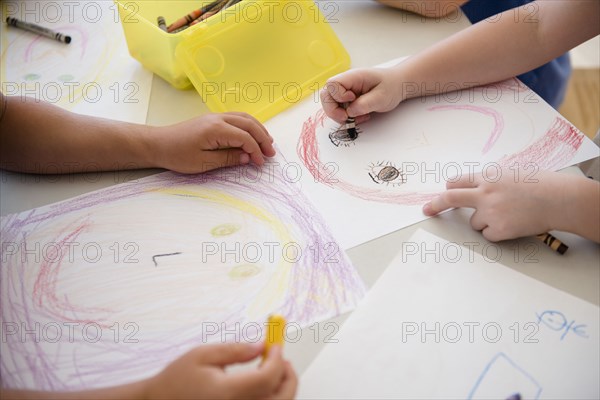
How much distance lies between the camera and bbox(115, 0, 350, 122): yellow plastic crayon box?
0.78m

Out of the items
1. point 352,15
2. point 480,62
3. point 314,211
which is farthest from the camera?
point 352,15

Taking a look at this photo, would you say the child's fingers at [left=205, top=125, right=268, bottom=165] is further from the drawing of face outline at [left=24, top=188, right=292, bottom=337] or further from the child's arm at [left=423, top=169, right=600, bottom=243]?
the child's arm at [left=423, top=169, right=600, bottom=243]

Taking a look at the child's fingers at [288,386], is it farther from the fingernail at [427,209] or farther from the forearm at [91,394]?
the fingernail at [427,209]

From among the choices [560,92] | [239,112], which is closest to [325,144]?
[239,112]

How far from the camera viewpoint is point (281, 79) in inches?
32.3

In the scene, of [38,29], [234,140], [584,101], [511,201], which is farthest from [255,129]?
[584,101]

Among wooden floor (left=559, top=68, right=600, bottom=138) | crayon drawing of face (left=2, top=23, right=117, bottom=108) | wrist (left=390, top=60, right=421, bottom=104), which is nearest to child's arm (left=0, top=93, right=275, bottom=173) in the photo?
crayon drawing of face (left=2, top=23, right=117, bottom=108)

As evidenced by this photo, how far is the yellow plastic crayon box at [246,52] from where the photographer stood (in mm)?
777

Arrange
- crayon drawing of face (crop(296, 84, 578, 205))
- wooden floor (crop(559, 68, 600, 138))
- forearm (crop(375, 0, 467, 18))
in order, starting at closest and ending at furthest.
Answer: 1. crayon drawing of face (crop(296, 84, 578, 205))
2. forearm (crop(375, 0, 467, 18))
3. wooden floor (crop(559, 68, 600, 138))

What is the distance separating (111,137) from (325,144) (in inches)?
12.0

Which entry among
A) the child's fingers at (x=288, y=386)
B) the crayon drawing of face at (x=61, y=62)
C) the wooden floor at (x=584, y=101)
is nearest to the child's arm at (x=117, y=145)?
the crayon drawing of face at (x=61, y=62)

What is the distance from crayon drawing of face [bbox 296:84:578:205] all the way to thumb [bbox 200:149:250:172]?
81 millimetres

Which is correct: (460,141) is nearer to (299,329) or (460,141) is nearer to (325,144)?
(325,144)

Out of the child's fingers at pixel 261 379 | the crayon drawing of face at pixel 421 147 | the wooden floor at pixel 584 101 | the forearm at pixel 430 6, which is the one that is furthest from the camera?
the wooden floor at pixel 584 101
